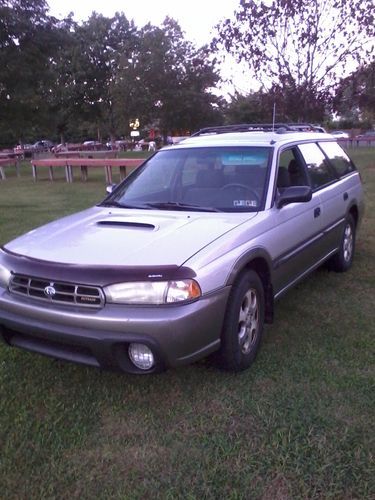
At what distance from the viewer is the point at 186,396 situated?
3.11 metres

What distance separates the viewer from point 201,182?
13.4 ft

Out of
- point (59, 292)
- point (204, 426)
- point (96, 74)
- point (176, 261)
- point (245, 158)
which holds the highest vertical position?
point (96, 74)

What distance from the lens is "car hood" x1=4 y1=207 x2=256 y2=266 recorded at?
113 inches

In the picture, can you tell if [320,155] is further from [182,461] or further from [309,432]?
[182,461]

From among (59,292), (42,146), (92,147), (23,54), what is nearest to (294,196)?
(59,292)

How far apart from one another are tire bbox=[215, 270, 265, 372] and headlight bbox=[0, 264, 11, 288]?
1383 millimetres

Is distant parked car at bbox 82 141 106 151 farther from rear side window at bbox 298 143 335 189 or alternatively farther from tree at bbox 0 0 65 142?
rear side window at bbox 298 143 335 189

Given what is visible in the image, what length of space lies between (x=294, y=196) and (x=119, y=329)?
178cm

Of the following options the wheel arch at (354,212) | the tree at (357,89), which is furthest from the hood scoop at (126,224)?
the tree at (357,89)

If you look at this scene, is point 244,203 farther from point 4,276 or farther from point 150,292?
point 4,276

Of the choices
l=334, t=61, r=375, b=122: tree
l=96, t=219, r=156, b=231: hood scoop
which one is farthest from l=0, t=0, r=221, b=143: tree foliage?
l=96, t=219, r=156, b=231: hood scoop

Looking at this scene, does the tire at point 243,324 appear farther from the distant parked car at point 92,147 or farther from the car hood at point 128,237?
the distant parked car at point 92,147

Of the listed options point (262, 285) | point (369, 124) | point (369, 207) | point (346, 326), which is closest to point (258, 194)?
point (262, 285)

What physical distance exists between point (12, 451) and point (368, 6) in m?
16.4
